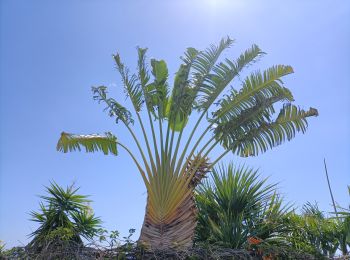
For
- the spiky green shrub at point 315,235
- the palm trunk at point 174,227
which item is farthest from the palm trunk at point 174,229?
the spiky green shrub at point 315,235

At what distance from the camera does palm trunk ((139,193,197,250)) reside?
805 cm

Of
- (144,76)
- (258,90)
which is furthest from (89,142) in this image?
(258,90)

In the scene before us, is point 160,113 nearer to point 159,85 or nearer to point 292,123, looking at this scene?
point 159,85

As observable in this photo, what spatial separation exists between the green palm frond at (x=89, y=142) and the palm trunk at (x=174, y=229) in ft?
8.25

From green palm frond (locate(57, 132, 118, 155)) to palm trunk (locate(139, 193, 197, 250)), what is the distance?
8.25 feet

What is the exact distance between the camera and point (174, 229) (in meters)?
8.18

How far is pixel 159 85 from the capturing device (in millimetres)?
10188

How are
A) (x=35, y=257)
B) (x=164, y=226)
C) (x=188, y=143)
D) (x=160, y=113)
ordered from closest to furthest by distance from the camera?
(x=35, y=257) < (x=164, y=226) < (x=188, y=143) < (x=160, y=113)

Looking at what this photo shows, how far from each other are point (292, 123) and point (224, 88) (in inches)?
73.5

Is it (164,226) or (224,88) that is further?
(224,88)

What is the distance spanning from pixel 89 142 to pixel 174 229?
3.40 metres

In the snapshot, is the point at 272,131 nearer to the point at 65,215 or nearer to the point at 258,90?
the point at 258,90

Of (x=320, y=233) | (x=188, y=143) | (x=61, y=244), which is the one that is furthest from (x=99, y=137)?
(x=320, y=233)

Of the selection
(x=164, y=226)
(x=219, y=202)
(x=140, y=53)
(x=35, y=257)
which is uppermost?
(x=140, y=53)
